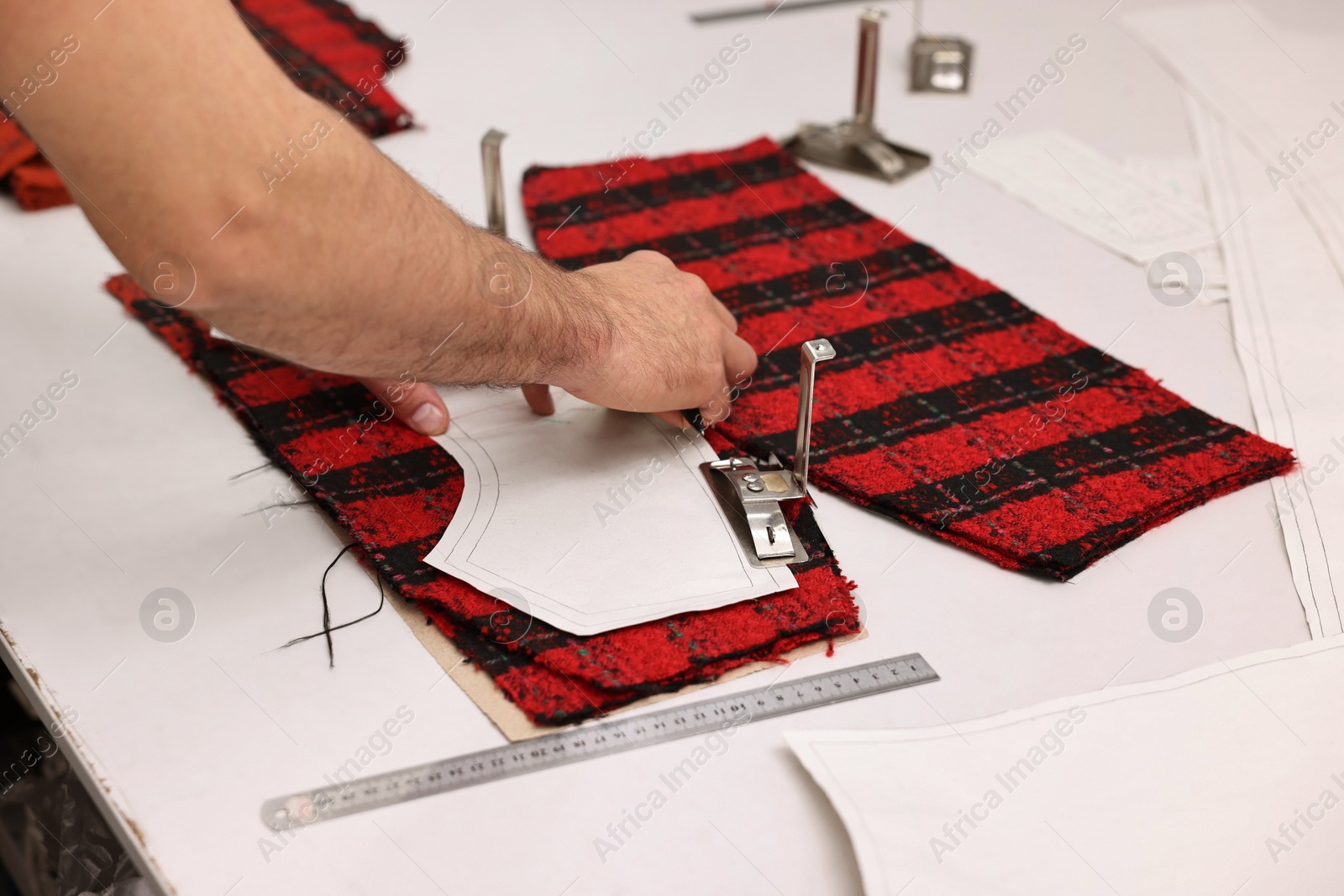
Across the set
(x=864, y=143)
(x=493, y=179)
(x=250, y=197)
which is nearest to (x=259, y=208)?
(x=250, y=197)

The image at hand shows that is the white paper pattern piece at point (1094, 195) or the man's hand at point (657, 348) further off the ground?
the man's hand at point (657, 348)

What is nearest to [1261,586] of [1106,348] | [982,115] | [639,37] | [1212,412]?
[1212,412]

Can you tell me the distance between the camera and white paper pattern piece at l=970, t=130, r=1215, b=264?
5.08 ft

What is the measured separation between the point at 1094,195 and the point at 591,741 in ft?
3.94

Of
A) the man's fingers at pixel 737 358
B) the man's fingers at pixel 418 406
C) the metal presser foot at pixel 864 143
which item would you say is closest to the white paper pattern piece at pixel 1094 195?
the metal presser foot at pixel 864 143

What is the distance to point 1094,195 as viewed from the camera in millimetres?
1653

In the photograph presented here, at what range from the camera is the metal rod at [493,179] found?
1404 mm

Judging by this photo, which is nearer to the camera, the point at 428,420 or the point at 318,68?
the point at 428,420

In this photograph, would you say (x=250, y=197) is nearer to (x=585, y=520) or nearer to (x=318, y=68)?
(x=585, y=520)

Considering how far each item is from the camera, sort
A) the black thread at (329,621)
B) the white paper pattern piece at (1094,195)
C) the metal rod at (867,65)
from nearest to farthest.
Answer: the black thread at (329,621), the white paper pattern piece at (1094,195), the metal rod at (867,65)

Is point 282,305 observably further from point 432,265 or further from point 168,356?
point 168,356

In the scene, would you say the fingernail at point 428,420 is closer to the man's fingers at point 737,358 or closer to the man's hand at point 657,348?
the man's hand at point 657,348

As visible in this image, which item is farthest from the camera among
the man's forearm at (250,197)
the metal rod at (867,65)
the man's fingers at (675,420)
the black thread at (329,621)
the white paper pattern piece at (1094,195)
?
the metal rod at (867,65)

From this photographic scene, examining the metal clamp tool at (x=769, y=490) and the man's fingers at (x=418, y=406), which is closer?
the metal clamp tool at (x=769, y=490)
